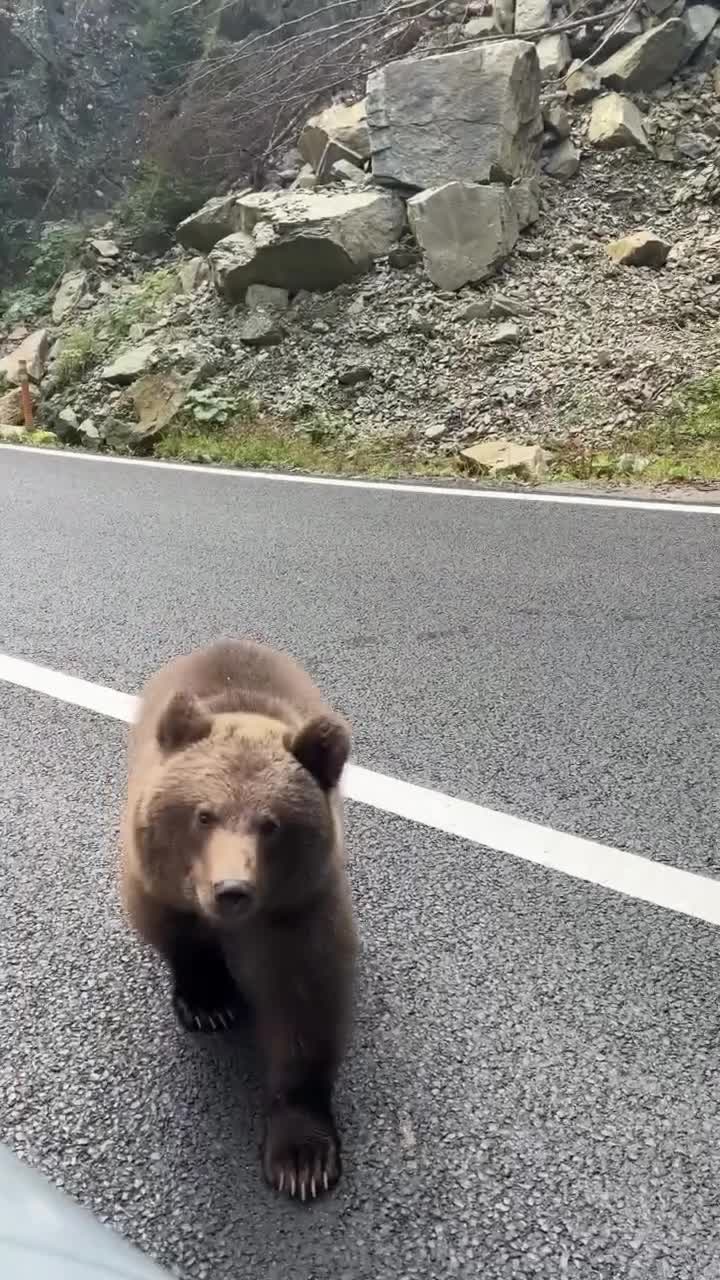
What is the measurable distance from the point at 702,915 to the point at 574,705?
1.23m

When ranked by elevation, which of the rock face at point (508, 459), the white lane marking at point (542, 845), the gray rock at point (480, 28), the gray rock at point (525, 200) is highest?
the gray rock at point (480, 28)

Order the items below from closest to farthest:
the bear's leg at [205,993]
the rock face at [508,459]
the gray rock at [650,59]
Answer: the bear's leg at [205,993] < the rock face at [508,459] < the gray rock at [650,59]

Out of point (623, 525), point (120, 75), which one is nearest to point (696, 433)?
point (623, 525)

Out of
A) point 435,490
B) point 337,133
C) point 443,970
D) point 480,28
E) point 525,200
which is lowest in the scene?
point 435,490

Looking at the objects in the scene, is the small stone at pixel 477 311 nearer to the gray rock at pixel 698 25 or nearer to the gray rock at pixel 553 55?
the gray rock at pixel 553 55

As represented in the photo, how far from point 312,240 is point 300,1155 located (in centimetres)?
1040

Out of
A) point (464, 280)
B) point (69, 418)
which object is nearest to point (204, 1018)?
point (464, 280)

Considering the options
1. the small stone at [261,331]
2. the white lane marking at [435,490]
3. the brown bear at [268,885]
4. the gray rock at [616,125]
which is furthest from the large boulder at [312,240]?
the brown bear at [268,885]

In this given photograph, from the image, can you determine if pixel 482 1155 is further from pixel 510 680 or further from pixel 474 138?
pixel 474 138

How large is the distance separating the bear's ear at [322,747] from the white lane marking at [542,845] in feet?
3.34

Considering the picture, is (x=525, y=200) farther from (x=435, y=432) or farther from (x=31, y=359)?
(x=31, y=359)

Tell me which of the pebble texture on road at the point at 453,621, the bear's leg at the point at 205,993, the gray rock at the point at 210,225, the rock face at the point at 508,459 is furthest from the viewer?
the gray rock at the point at 210,225

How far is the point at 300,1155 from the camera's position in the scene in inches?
69.7

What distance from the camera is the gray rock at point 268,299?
37.0 feet
